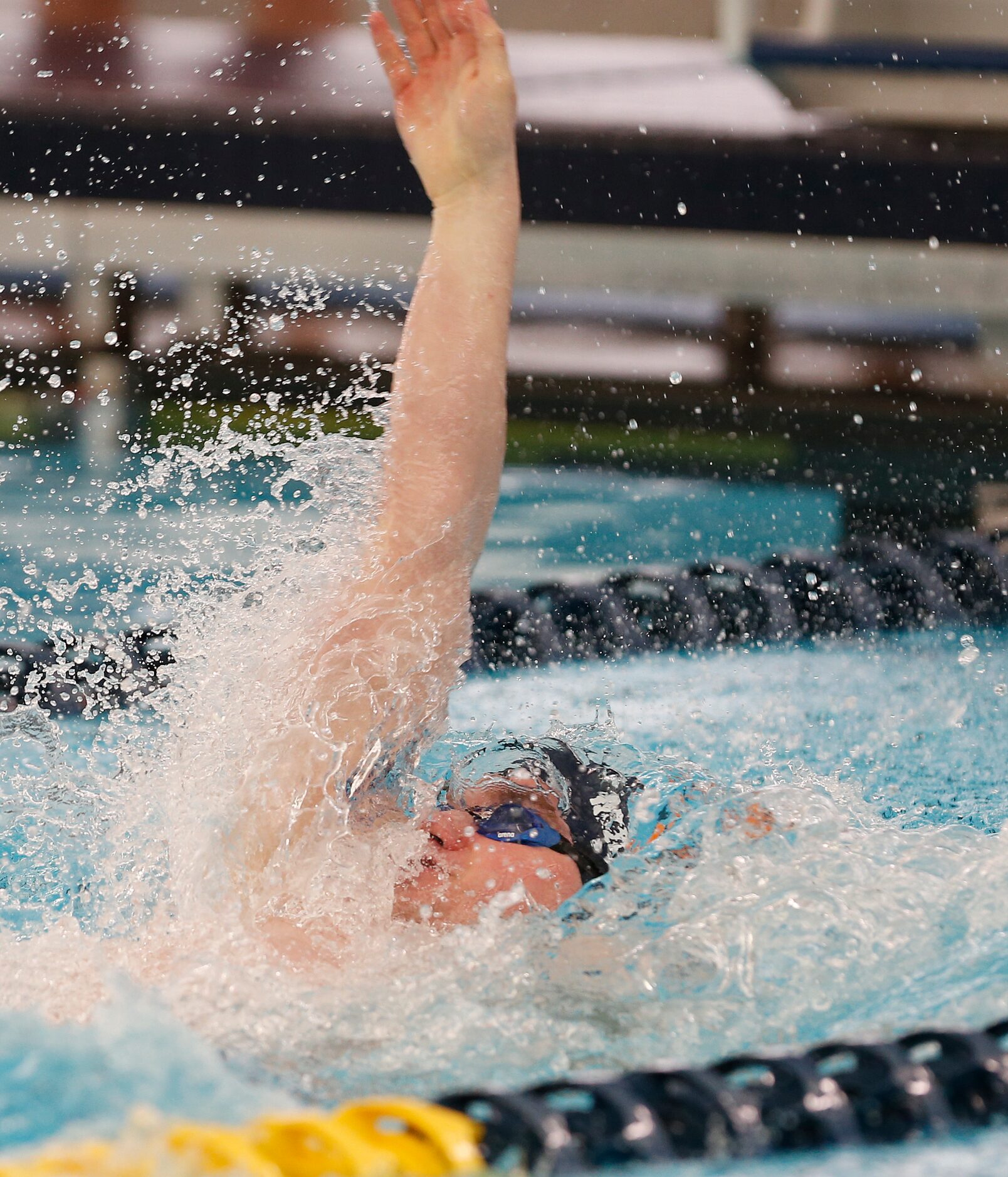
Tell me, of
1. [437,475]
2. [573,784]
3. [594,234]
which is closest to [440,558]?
[437,475]

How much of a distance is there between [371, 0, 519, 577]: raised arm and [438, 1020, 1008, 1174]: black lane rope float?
764mm

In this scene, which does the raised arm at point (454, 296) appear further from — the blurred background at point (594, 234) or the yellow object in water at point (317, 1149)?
the blurred background at point (594, 234)

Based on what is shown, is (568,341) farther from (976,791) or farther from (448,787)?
(448,787)

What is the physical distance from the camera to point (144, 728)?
2492 mm

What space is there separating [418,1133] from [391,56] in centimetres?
133

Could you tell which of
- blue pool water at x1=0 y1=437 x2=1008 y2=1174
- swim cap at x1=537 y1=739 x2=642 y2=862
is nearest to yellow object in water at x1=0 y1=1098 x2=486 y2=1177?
blue pool water at x1=0 y1=437 x2=1008 y2=1174

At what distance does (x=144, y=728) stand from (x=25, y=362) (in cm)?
414

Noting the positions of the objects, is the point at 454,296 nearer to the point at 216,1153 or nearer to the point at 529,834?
the point at 529,834

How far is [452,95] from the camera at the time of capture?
1.73 metres

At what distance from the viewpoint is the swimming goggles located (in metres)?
1.59

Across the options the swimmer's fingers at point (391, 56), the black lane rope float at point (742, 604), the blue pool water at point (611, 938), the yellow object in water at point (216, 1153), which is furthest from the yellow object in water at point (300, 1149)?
the black lane rope float at point (742, 604)

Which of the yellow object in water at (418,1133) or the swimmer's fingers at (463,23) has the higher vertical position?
the swimmer's fingers at (463,23)

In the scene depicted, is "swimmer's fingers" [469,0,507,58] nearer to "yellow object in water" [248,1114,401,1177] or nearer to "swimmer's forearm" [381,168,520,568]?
"swimmer's forearm" [381,168,520,568]

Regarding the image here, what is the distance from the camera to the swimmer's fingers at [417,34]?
1.76 metres
